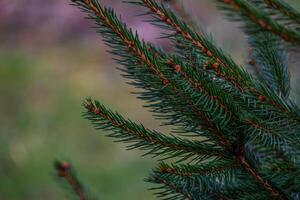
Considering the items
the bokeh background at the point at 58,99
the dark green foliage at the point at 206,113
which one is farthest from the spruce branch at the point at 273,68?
the bokeh background at the point at 58,99

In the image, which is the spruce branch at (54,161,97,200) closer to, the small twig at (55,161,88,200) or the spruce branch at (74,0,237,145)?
the small twig at (55,161,88,200)

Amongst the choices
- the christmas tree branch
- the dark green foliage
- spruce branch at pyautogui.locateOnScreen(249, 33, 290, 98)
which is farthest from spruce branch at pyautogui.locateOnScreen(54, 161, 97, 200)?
the christmas tree branch

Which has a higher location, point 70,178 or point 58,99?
point 70,178

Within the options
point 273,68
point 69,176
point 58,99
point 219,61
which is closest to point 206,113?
point 219,61

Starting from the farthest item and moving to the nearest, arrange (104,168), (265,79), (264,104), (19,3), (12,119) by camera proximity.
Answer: (19,3), (12,119), (104,168), (265,79), (264,104)

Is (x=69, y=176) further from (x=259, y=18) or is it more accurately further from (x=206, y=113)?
(x=259, y=18)

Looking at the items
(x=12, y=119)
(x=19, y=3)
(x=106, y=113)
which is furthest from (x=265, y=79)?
(x=19, y=3)

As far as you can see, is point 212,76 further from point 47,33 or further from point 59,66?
point 47,33
